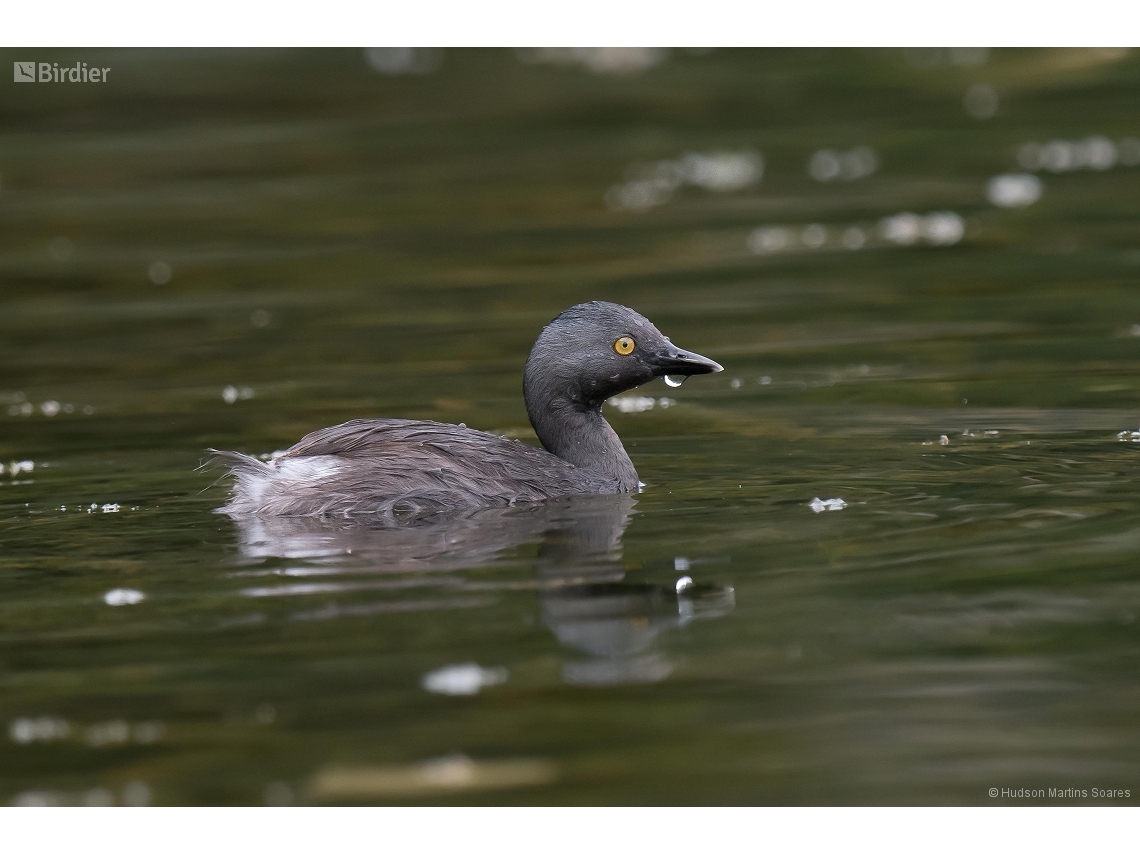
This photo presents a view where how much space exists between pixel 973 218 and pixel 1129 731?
10.8m

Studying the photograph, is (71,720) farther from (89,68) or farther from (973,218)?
(89,68)

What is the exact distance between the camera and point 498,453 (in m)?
8.30

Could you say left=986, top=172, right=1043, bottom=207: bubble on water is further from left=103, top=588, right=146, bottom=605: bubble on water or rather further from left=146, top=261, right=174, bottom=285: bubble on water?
left=103, top=588, right=146, bottom=605: bubble on water

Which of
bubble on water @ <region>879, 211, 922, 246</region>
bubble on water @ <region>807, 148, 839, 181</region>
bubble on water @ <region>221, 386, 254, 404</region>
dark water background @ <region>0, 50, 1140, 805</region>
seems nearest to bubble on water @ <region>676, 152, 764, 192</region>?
dark water background @ <region>0, 50, 1140, 805</region>

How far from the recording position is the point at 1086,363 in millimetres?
10812

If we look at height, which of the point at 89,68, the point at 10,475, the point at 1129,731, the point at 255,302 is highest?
the point at 89,68

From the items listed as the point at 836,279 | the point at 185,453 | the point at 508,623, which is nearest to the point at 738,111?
the point at 836,279

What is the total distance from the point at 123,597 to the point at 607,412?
16.2 ft

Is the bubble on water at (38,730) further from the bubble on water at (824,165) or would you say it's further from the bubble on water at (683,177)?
the bubble on water at (824,165)

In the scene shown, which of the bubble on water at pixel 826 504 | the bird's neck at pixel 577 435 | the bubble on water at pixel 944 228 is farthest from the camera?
the bubble on water at pixel 944 228

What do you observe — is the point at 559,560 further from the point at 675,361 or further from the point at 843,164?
the point at 843,164

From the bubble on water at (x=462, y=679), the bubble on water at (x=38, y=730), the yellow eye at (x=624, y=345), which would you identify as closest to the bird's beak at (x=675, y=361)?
the yellow eye at (x=624, y=345)

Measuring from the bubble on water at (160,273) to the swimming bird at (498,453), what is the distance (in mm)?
7254

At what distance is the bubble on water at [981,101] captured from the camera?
19.4 m
